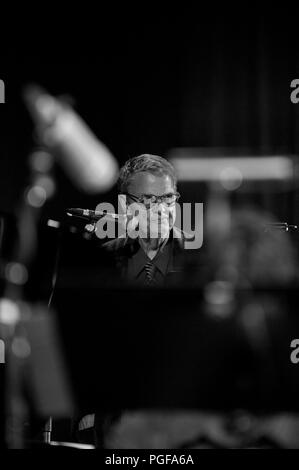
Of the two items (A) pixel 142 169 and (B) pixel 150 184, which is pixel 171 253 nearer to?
(B) pixel 150 184

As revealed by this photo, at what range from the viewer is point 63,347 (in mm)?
1098

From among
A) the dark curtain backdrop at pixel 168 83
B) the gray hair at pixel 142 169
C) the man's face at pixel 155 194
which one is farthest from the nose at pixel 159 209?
the dark curtain backdrop at pixel 168 83

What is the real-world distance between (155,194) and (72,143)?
0.42 m

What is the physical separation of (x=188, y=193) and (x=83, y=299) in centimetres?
156

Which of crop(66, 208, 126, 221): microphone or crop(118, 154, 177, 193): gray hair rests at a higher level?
crop(118, 154, 177, 193): gray hair

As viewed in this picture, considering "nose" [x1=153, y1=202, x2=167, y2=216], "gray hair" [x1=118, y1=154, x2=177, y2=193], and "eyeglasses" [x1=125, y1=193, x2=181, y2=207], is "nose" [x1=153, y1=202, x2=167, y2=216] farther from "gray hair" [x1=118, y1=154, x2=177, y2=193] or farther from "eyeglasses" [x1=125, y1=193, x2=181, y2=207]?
"gray hair" [x1=118, y1=154, x2=177, y2=193]

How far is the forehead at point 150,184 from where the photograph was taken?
6.23 feet

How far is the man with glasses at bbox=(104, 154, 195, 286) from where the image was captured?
65.5 inches

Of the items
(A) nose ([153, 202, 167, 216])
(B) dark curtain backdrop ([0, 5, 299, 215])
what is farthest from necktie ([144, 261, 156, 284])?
(B) dark curtain backdrop ([0, 5, 299, 215])

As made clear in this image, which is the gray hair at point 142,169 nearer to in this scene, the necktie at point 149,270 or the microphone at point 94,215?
the microphone at point 94,215

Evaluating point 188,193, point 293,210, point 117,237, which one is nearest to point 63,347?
point 117,237

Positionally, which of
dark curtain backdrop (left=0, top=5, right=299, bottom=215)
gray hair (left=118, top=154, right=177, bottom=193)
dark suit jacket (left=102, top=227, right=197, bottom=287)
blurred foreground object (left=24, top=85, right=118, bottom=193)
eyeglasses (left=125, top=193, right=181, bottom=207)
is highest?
dark curtain backdrop (left=0, top=5, right=299, bottom=215)

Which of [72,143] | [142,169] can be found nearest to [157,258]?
[142,169]
